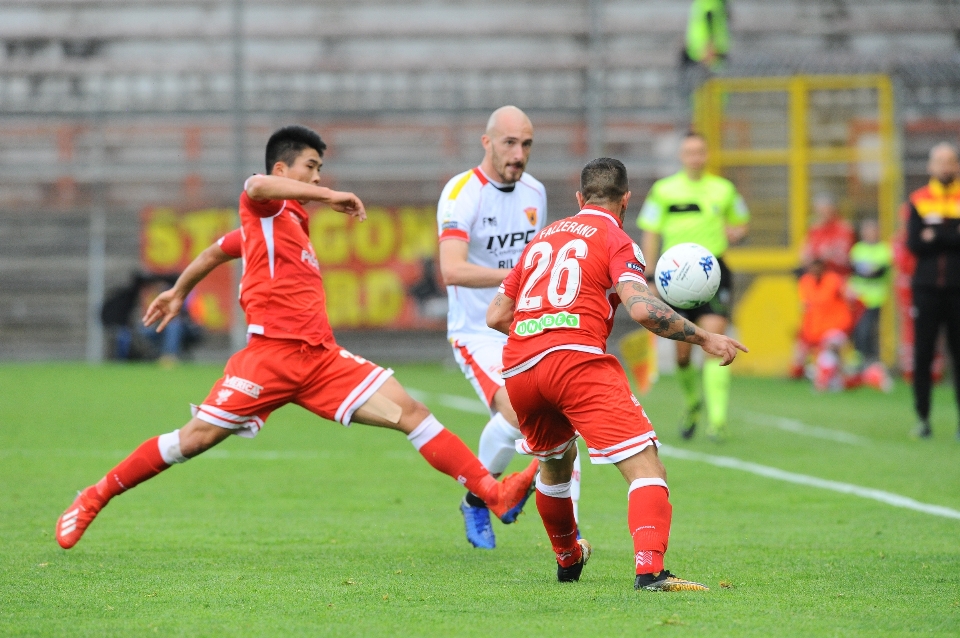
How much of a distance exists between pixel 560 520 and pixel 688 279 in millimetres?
1065

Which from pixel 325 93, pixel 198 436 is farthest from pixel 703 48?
pixel 198 436

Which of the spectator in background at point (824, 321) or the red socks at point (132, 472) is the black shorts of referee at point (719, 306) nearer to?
A: the red socks at point (132, 472)

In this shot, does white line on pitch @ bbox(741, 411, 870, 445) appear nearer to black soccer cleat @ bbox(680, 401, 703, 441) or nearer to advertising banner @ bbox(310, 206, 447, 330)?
black soccer cleat @ bbox(680, 401, 703, 441)

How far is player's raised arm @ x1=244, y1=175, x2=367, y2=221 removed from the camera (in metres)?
5.59

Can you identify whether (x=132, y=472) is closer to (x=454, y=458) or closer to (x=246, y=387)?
(x=246, y=387)

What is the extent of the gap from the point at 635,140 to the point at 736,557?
20.0m

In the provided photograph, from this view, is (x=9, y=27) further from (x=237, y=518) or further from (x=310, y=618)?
(x=310, y=618)

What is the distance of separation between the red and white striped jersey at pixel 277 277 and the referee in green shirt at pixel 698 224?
5384 mm

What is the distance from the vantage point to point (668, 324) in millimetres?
4906

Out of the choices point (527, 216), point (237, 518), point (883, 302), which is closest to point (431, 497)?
point (237, 518)

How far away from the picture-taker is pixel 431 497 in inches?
320

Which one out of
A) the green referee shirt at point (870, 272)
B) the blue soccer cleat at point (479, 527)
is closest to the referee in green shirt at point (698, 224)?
the blue soccer cleat at point (479, 527)

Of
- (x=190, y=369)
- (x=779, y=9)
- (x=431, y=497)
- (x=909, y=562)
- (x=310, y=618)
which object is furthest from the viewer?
(x=779, y=9)

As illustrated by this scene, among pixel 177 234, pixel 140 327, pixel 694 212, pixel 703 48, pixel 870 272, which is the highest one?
pixel 703 48
